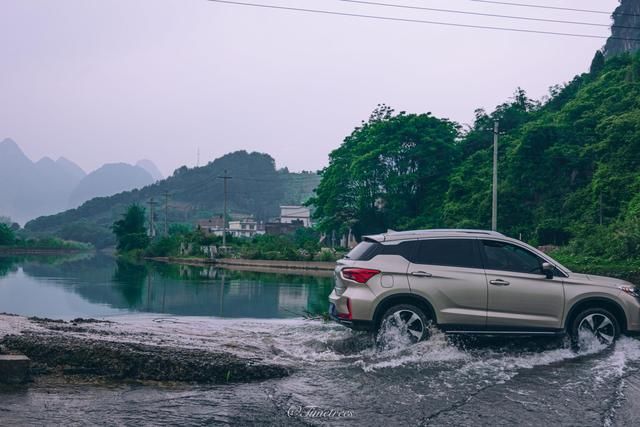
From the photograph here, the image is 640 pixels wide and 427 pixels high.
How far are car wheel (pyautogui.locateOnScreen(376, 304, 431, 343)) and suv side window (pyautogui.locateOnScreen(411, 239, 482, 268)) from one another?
77cm

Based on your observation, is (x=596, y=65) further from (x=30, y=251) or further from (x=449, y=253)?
(x=30, y=251)

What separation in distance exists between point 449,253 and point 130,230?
86.8 metres

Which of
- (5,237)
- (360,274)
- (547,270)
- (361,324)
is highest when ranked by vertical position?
(5,237)

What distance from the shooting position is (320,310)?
60.1ft

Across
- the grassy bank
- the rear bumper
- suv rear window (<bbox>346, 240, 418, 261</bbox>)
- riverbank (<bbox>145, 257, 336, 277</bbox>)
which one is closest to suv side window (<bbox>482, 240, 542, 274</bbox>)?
suv rear window (<bbox>346, 240, 418, 261</bbox>)

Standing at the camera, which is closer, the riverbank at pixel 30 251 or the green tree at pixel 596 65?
the green tree at pixel 596 65

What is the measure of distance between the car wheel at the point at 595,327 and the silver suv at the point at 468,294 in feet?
0.05

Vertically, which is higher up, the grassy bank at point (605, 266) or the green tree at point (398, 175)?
the green tree at point (398, 175)

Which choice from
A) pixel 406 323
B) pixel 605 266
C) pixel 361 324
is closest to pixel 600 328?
pixel 406 323

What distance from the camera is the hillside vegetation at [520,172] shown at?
39.3 metres

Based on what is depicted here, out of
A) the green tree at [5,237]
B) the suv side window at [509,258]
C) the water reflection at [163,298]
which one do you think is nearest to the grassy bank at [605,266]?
the water reflection at [163,298]

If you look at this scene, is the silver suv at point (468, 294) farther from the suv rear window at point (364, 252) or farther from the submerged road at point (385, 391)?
the submerged road at point (385, 391)

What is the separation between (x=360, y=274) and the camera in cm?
995

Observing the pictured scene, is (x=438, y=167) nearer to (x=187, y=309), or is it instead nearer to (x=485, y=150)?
(x=485, y=150)
